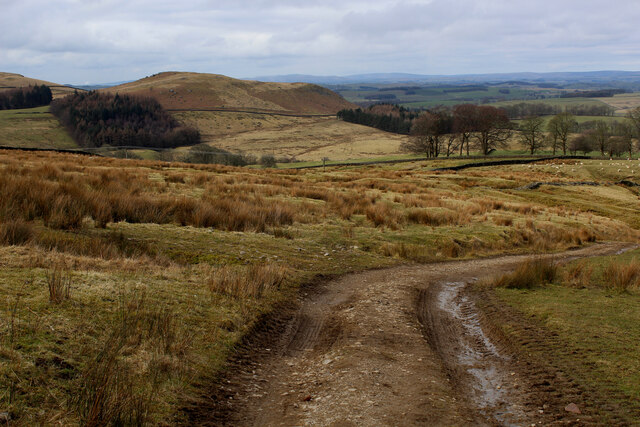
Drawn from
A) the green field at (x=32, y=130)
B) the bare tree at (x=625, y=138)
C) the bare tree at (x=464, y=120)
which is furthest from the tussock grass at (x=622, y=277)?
the green field at (x=32, y=130)

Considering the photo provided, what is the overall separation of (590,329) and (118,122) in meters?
146

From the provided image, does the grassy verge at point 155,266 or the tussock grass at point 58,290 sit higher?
the tussock grass at point 58,290

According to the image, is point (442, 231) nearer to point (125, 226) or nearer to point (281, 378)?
point (125, 226)

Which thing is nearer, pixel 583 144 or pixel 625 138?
pixel 625 138

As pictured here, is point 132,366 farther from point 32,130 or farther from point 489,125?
point 32,130

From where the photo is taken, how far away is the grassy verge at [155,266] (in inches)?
187

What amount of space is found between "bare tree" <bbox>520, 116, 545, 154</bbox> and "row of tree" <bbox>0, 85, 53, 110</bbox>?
16349cm

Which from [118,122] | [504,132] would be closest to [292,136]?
[118,122]

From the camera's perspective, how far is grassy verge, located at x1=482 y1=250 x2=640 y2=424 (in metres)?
5.66

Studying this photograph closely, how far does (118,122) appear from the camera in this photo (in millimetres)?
135875

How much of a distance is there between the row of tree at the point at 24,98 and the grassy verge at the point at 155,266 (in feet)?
578

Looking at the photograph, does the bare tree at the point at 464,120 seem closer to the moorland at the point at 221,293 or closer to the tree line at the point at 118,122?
the moorland at the point at 221,293

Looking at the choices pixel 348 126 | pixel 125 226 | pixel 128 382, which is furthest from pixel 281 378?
pixel 348 126

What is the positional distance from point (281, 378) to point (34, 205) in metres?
8.47
